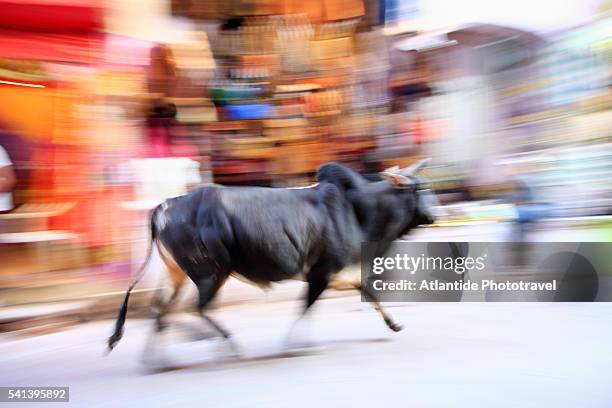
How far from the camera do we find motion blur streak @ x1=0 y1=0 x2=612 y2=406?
3.06 meters

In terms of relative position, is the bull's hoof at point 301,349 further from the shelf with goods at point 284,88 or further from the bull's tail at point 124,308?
the shelf with goods at point 284,88

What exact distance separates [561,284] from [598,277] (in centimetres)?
22

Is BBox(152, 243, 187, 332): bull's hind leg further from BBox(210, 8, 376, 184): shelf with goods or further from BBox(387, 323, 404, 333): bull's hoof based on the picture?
BBox(387, 323, 404, 333): bull's hoof

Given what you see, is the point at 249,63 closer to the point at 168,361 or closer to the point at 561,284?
the point at 168,361

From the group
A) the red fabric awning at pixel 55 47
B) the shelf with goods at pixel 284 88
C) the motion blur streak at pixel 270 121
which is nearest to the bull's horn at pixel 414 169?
the motion blur streak at pixel 270 121

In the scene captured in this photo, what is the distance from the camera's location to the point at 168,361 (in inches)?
105

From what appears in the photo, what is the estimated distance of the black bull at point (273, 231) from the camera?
8.57 ft

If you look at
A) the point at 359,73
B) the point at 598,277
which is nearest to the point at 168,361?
the point at 359,73

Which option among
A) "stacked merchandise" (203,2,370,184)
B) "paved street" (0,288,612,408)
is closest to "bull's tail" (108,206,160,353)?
"paved street" (0,288,612,408)

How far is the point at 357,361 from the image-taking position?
8.78 feet

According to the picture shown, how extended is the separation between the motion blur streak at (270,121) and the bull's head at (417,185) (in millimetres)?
76

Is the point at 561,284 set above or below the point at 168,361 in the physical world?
above

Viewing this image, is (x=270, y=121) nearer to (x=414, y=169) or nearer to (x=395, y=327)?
(x=414, y=169)

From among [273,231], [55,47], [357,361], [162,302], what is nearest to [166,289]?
[162,302]
